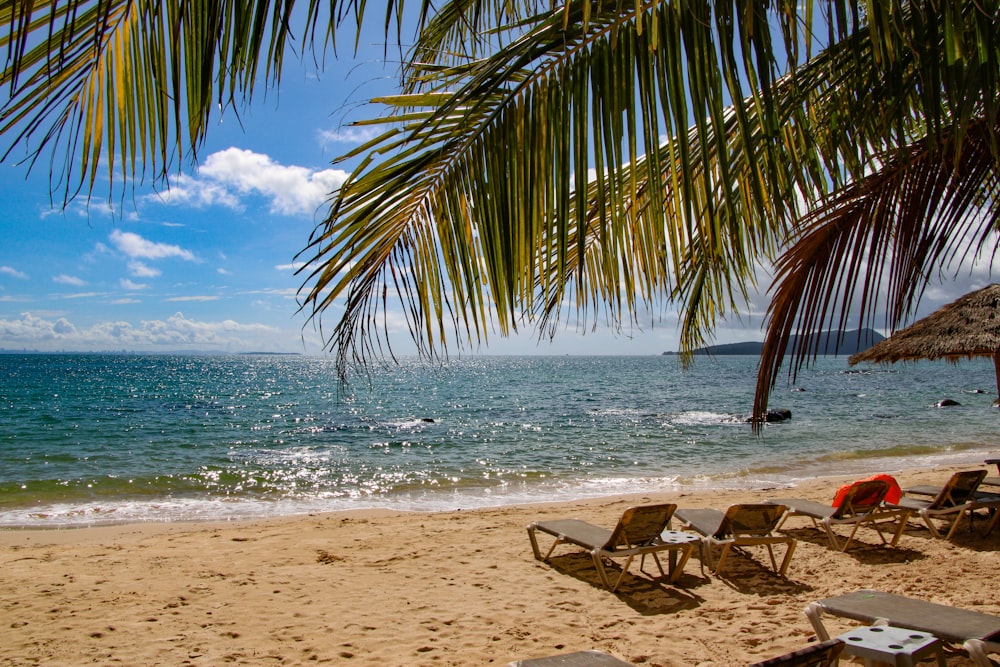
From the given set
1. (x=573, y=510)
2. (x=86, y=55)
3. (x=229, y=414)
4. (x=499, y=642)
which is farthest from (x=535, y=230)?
(x=229, y=414)

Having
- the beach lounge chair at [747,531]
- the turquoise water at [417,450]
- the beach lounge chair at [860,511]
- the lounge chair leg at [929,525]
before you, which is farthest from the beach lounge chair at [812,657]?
the lounge chair leg at [929,525]

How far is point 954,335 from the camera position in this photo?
9070 mm

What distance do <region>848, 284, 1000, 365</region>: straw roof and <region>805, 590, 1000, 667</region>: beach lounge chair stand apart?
18.8 ft

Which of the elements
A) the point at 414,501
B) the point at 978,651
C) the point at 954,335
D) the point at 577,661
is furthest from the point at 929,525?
the point at 414,501

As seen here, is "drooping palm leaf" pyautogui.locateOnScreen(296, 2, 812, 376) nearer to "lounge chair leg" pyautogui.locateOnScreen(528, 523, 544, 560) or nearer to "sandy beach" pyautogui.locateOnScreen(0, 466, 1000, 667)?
"sandy beach" pyautogui.locateOnScreen(0, 466, 1000, 667)

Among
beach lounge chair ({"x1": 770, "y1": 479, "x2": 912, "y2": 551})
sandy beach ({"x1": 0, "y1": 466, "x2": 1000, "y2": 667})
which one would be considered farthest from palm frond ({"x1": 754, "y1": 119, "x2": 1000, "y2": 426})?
beach lounge chair ({"x1": 770, "y1": 479, "x2": 912, "y2": 551})

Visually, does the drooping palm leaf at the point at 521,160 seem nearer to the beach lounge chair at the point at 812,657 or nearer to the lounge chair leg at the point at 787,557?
the beach lounge chair at the point at 812,657

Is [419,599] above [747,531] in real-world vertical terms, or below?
below

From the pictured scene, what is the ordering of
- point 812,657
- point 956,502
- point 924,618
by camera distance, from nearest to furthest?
1. point 812,657
2. point 924,618
3. point 956,502

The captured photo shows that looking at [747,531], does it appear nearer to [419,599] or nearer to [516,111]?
[419,599]

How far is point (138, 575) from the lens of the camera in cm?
709

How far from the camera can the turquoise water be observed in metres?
13.9

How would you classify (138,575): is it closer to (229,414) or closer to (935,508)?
(935,508)

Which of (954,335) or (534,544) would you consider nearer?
(534,544)
